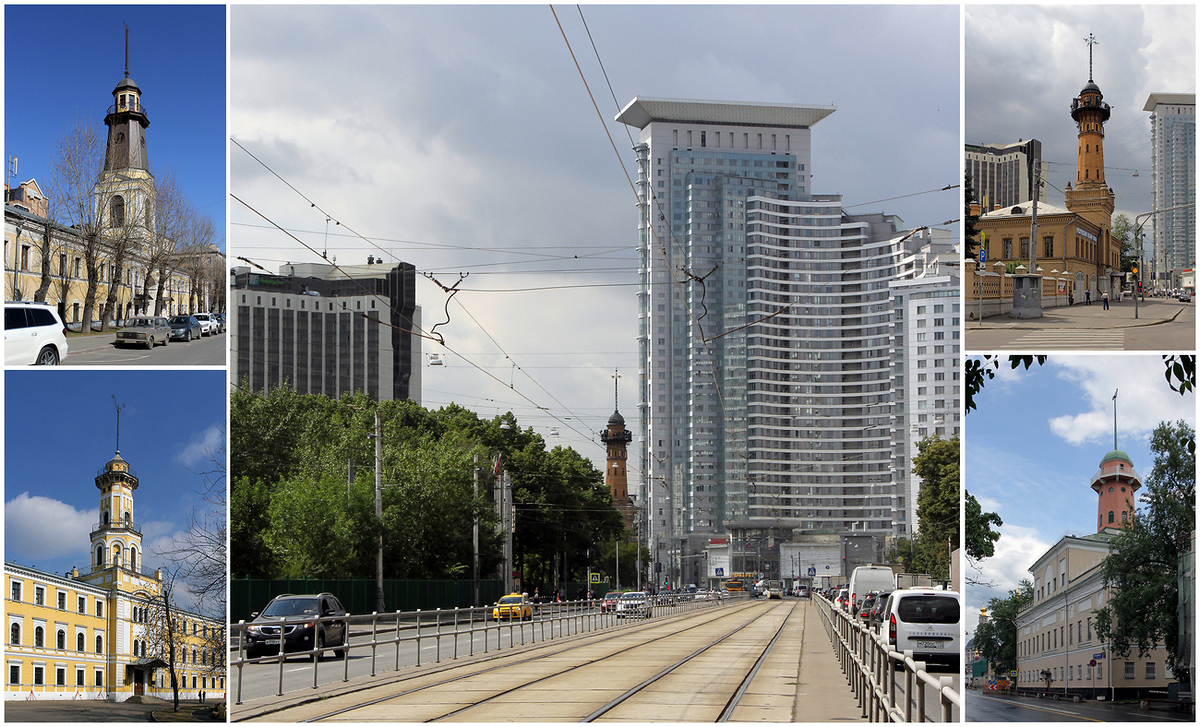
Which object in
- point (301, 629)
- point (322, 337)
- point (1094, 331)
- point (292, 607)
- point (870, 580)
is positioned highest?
point (322, 337)

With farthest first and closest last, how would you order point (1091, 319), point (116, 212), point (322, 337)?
point (322, 337)
point (1091, 319)
point (116, 212)

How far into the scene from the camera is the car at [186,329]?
11711mm

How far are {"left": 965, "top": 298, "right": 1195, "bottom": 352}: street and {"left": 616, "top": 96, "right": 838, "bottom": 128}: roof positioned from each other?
148 meters

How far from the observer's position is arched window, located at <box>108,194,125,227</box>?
14.1 m

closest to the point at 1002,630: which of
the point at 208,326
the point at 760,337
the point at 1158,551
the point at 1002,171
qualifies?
the point at 1158,551

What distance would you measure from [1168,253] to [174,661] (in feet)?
48.5

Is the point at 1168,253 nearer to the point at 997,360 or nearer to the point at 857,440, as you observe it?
the point at 997,360

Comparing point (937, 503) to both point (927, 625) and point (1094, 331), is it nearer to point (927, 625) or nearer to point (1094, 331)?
point (927, 625)

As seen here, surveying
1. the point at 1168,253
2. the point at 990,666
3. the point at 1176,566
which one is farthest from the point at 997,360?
the point at 1168,253

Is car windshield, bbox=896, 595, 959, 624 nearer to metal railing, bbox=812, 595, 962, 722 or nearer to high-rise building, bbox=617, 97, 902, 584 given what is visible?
metal railing, bbox=812, 595, 962, 722

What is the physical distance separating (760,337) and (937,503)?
10063 cm

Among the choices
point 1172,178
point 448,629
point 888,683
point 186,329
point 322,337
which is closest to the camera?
point 888,683

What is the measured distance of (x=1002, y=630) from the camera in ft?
43.7

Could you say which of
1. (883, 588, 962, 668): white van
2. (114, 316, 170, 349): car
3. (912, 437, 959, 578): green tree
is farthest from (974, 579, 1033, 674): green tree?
(912, 437, 959, 578): green tree
